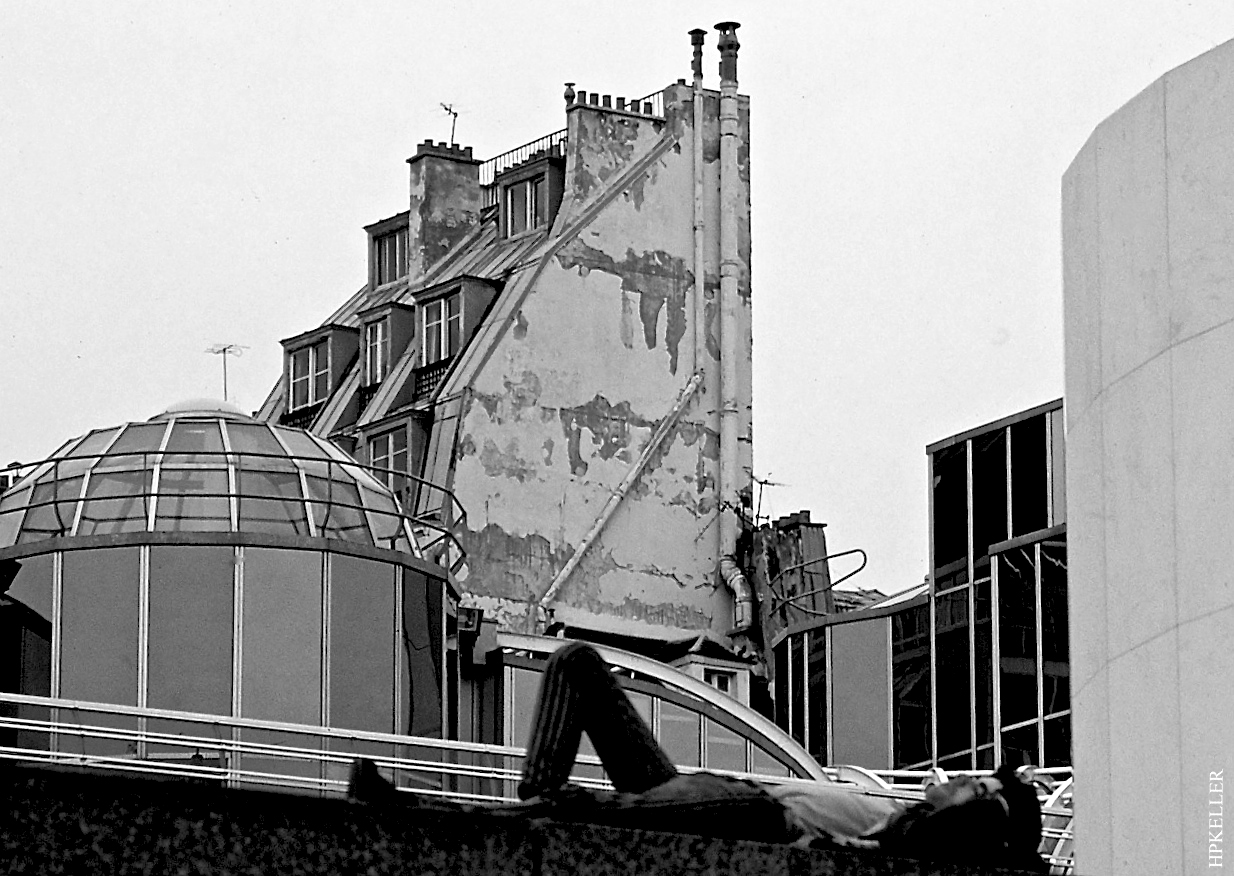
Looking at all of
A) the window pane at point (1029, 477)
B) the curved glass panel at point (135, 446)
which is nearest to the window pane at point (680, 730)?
the window pane at point (1029, 477)

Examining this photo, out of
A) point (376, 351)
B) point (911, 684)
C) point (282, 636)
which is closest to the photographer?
point (282, 636)

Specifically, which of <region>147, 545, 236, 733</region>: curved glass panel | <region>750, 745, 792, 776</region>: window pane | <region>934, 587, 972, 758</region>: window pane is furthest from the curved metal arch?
<region>147, 545, 236, 733</region>: curved glass panel

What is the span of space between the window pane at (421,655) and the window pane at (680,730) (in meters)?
3.45

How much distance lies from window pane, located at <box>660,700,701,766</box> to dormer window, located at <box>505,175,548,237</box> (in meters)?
20.5

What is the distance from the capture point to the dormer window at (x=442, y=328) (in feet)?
177

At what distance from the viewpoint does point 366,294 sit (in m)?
61.0

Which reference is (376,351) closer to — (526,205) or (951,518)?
(526,205)

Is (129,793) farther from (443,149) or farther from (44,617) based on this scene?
(443,149)

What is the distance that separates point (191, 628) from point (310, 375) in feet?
93.4

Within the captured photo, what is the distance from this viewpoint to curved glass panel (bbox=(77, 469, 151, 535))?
3238 centimetres

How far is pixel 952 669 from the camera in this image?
3784cm

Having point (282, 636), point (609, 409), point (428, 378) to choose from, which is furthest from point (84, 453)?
point (609, 409)

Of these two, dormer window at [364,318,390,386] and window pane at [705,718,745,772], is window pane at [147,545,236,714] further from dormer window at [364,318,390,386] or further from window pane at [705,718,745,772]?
dormer window at [364,318,390,386]

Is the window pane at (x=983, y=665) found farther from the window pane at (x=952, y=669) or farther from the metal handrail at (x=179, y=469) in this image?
the metal handrail at (x=179, y=469)
